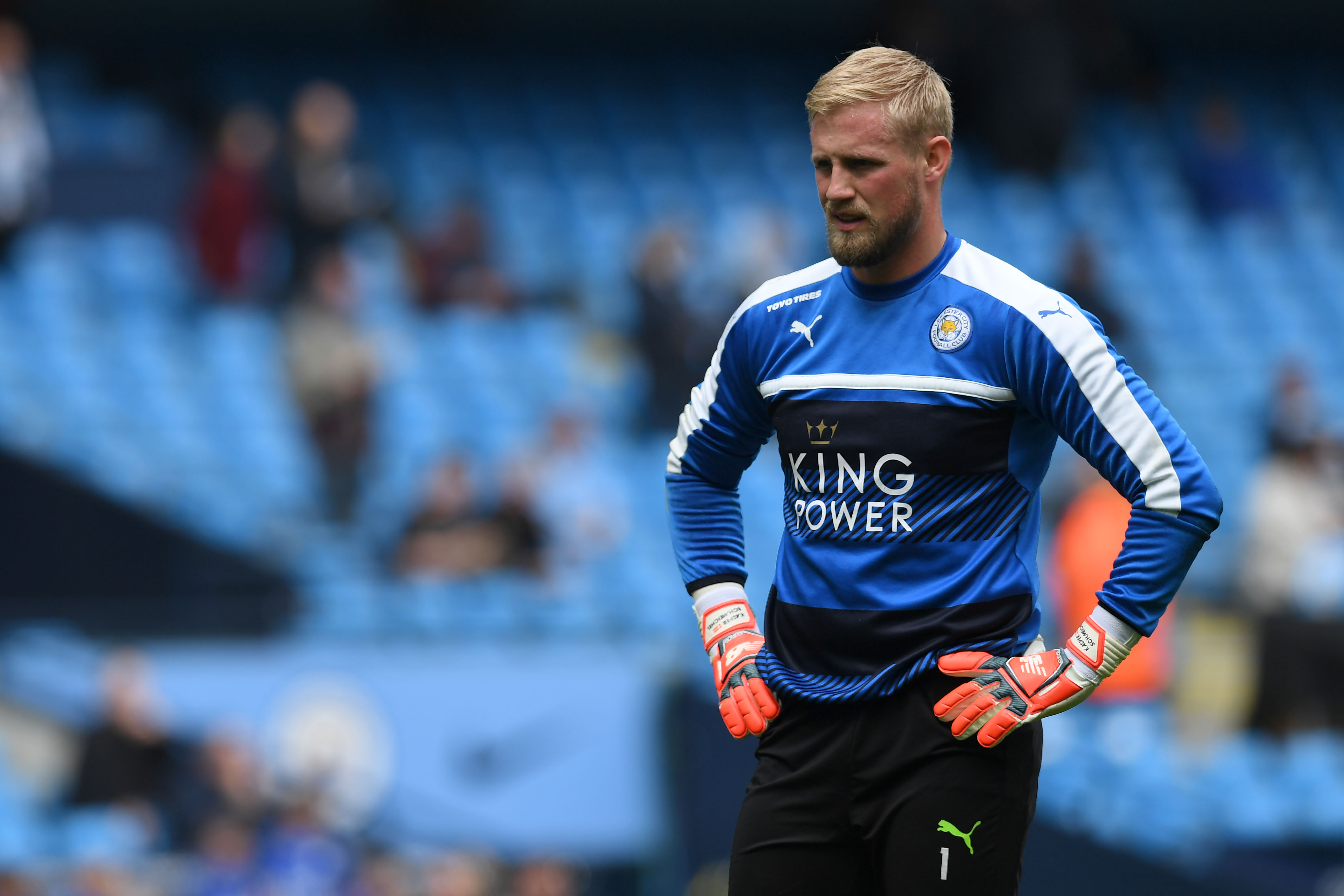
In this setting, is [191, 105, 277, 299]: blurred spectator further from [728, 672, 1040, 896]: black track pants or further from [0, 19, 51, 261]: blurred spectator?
[728, 672, 1040, 896]: black track pants

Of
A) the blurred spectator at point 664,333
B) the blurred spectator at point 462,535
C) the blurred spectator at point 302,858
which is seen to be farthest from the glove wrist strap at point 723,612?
the blurred spectator at point 664,333

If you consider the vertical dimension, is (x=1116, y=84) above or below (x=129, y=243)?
above

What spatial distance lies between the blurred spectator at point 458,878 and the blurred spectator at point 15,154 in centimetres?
497

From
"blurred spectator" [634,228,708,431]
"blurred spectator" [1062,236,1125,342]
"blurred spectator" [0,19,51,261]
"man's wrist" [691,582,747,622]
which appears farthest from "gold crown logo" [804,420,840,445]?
"blurred spectator" [1062,236,1125,342]

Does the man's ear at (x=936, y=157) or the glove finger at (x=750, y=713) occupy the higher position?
the man's ear at (x=936, y=157)

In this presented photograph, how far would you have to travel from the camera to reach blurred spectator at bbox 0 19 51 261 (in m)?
11.1

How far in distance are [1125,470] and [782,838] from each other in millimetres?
873

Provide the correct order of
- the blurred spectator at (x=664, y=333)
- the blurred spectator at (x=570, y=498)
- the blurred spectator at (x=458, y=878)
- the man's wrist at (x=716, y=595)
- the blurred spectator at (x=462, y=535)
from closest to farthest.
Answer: the man's wrist at (x=716, y=595) < the blurred spectator at (x=458, y=878) < the blurred spectator at (x=462, y=535) < the blurred spectator at (x=570, y=498) < the blurred spectator at (x=664, y=333)

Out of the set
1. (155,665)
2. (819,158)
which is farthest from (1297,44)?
(819,158)

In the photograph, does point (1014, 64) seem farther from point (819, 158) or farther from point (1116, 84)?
point (819, 158)

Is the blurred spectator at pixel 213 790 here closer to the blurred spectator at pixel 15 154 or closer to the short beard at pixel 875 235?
the blurred spectator at pixel 15 154

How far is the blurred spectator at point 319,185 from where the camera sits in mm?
11438

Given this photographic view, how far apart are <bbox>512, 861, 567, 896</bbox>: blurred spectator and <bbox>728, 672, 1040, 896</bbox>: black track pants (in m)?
5.91

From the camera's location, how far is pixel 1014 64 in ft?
48.4
